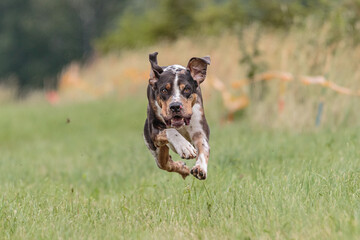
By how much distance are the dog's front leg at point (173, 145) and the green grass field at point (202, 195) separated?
36cm

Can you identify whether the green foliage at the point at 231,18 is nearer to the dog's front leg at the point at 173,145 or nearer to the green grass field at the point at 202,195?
the green grass field at the point at 202,195

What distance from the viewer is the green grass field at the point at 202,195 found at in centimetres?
419

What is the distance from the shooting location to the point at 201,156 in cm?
442

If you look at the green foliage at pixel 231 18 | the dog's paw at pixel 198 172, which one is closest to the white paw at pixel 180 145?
the dog's paw at pixel 198 172

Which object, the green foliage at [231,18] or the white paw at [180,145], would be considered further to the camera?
the green foliage at [231,18]

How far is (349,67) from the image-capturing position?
11328 mm

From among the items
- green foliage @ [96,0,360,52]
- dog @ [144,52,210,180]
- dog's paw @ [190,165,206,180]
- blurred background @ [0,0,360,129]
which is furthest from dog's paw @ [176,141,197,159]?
green foliage @ [96,0,360,52]

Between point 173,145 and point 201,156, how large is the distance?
24cm

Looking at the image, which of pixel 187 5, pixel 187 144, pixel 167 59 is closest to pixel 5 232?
pixel 187 144

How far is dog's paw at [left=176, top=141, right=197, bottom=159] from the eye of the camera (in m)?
4.23

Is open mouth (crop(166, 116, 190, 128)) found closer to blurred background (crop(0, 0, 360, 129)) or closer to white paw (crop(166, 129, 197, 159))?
white paw (crop(166, 129, 197, 159))

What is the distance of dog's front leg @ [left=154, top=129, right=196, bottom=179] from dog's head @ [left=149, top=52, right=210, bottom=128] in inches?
7.7

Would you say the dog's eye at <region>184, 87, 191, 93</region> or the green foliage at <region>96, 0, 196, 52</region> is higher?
the green foliage at <region>96, 0, 196, 52</region>

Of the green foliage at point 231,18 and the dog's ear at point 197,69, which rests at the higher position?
the green foliage at point 231,18
